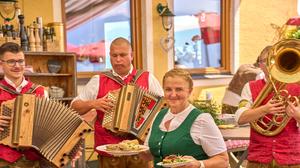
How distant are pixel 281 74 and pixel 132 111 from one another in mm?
1138

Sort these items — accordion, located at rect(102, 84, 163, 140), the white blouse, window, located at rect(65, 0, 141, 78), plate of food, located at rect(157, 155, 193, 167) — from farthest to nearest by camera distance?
1. window, located at rect(65, 0, 141, 78)
2. accordion, located at rect(102, 84, 163, 140)
3. the white blouse
4. plate of food, located at rect(157, 155, 193, 167)

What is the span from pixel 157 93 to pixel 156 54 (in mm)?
3504

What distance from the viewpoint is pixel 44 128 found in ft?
9.74

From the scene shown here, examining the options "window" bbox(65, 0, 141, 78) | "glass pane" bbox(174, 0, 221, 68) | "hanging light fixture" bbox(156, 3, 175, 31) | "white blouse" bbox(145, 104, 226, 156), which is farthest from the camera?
"glass pane" bbox(174, 0, 221, 68)

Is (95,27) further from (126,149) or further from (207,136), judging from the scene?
(207,136)

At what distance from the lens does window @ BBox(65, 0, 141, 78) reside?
6117mm

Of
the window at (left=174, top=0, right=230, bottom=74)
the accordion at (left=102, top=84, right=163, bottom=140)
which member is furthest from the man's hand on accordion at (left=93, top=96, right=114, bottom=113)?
the window at (left=174, top=0, right=230, bottom=74)

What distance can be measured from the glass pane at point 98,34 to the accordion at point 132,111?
2936mm

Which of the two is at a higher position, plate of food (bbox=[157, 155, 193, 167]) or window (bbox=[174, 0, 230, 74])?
window (bbox=[174, 0, 230, 74])

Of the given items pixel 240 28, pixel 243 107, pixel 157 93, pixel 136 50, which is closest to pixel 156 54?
A: pixel 136 50

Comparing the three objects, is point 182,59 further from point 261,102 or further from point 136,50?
point 261,102

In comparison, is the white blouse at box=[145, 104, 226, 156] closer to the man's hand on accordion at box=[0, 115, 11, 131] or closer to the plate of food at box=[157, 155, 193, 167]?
the plate of food at box=[157, 155, 193, 167]

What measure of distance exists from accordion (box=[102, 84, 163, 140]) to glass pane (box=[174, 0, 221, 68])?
13.7 feet

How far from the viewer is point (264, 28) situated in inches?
348
